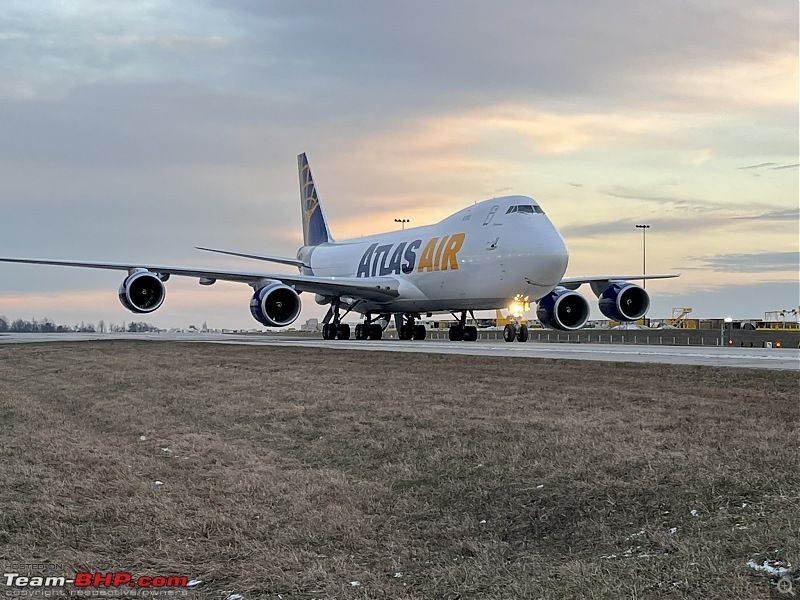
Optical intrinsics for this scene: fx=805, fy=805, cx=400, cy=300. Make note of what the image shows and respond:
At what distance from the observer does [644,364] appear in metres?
17.3

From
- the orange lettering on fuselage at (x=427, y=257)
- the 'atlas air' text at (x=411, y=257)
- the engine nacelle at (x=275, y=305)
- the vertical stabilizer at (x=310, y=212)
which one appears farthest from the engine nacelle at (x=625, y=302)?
the vertical stabilizer at (x=310, y=212)

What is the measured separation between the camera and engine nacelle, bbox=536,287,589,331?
31.8m

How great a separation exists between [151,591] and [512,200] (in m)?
26.6

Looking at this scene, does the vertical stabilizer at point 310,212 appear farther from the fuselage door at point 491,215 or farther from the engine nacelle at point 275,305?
the fuselage door at point 491,215

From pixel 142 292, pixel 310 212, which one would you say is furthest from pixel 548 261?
pixel 310 212

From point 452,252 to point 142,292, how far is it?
12.7 metres

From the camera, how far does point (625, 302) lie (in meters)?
32.7

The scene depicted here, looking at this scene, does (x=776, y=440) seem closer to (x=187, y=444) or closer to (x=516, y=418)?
(x=516, y=418)

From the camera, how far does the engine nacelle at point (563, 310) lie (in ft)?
104

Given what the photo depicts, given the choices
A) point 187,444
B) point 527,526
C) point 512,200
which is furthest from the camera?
point 512,200

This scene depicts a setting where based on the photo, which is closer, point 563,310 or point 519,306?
point 519,306

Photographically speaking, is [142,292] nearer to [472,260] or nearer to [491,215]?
[472,260]

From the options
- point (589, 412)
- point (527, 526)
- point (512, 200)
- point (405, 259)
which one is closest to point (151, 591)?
point (527, 526)

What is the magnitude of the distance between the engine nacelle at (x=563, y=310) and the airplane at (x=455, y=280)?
40 millimetres
